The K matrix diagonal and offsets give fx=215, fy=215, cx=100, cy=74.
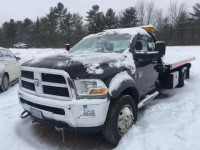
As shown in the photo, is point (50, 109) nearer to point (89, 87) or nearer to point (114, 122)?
point (89, 87)

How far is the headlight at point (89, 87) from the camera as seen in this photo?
10.2 feet

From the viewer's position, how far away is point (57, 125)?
10.9 ft

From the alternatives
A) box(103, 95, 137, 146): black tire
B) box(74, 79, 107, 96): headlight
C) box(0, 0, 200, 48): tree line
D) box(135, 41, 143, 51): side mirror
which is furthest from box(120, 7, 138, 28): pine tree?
box(74, 79, 107, 96): headlight

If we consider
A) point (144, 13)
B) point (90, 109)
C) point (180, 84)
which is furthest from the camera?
point (144, 13)

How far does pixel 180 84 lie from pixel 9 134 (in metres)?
5.28

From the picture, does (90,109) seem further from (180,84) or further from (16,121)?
(180,84)

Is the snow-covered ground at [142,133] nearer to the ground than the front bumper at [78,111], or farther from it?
nearer to the ground

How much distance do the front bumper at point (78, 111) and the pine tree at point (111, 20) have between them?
35691mm

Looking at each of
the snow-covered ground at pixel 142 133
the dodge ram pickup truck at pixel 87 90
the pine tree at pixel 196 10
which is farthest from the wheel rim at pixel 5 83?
the pine tree at pixel 196 10

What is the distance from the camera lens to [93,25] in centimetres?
3831

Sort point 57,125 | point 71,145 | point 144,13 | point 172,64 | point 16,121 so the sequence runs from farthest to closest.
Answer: point 144,13, point 172,64, point 16,121, point 71,145, point 57,125

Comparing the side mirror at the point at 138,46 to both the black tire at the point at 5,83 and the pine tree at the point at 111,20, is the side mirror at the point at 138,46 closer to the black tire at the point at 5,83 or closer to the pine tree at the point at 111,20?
the black tire at the point at 5,83

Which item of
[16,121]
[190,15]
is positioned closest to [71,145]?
[16,121]

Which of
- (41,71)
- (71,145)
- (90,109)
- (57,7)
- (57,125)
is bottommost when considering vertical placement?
(71,145)
